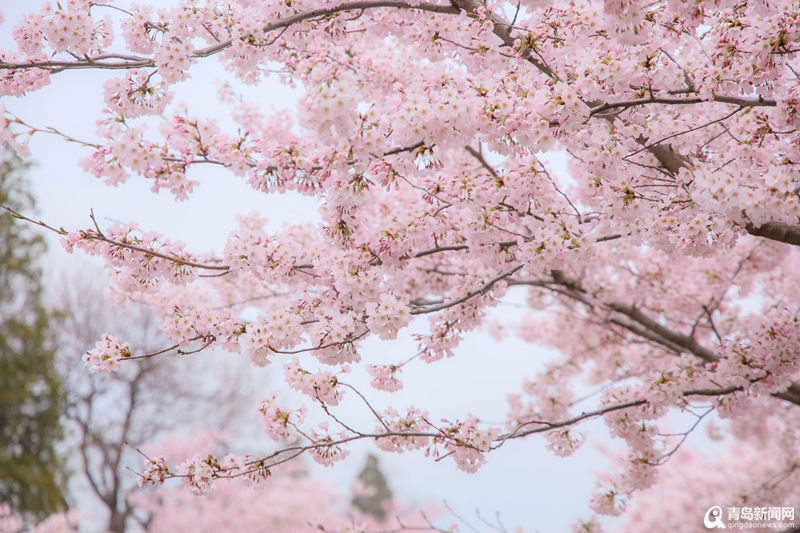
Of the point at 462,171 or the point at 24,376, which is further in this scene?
the point at 24,376

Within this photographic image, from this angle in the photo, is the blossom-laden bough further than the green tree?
No

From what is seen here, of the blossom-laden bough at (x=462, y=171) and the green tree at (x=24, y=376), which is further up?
the green tree at (x=24, y=376)

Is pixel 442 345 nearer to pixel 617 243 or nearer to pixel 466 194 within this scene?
pixel 466 194

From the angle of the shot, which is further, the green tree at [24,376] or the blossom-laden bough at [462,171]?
the green tree at [24,376]

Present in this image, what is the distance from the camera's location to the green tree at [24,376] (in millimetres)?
10586

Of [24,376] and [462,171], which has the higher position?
[24,376]

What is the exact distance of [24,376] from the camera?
11.2 meters

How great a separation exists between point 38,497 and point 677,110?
13131 millimetres

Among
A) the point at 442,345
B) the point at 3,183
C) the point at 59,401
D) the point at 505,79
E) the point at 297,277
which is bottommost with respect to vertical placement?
the point at 442,345

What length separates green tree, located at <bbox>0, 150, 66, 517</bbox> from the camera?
417 inches

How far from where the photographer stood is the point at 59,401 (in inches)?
454

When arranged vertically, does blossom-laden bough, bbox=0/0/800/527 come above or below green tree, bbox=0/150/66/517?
below

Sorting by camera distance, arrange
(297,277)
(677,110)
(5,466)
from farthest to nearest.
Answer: (5,466) → (677,110) → (297,277)

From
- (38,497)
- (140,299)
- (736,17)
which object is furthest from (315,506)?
(736,17)
